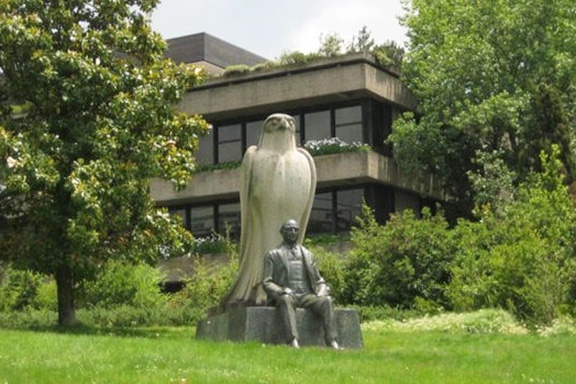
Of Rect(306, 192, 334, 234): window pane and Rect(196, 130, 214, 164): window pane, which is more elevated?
Rect(196, 130, 214, 164): window pane

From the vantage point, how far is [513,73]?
45.2 metres

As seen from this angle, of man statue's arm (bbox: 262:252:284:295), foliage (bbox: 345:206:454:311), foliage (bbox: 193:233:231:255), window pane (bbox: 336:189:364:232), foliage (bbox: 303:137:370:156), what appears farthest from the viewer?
window pane (bbox: 336:189:364:232)

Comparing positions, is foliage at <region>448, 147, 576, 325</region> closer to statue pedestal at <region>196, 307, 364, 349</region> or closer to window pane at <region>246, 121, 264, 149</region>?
statue pedestal at <region>196, 307, 364, 349</region>

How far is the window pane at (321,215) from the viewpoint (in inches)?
1810

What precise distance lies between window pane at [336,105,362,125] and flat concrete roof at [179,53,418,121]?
58 centimetres

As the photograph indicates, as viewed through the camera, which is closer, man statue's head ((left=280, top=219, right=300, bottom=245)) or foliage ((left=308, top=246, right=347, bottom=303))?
man statue's head ((left=280, top=219, right=300, bottom=245))

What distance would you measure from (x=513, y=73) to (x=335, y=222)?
323 inches

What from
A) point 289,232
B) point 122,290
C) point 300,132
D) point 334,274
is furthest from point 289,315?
point 300,132

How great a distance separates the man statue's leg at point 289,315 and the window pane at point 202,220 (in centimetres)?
2919

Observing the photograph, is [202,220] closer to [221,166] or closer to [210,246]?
[221,166]

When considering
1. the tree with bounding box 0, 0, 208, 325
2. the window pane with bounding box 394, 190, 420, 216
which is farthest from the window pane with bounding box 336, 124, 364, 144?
the tree with bounding box 0, 0, 208, 325

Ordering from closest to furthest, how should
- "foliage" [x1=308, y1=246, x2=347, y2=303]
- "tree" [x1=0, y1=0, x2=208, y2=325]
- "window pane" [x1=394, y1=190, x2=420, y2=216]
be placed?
1. "tree" [x1=0, y1=0, x2=208, y2=325]
2. "foliage" [x1=308, y1=246, x2=347, y2=303]
3. "window pane" [x1=394, y1=190, x2=420, y2=216]

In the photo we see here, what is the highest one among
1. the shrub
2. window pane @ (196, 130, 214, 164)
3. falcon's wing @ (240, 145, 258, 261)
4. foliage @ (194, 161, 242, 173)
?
window pane @ (196, 130, 214, 164)

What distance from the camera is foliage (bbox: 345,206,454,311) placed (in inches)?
1326
